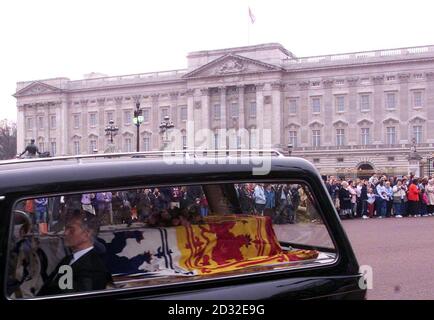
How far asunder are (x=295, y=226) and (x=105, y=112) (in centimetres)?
8679

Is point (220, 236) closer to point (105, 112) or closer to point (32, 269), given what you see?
point (32, 269)

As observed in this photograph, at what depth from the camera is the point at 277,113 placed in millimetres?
76750

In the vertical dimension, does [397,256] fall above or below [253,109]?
below

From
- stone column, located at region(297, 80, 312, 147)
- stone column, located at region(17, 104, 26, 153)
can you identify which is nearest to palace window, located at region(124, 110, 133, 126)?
stone column, located at region(17, 104, 26, 153)

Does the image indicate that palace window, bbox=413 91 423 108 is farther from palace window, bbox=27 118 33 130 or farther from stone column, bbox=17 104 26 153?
stone column, bbox=17 104 26 153

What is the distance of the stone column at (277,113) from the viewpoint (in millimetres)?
76625

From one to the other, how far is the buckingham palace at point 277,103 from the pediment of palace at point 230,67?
138mm

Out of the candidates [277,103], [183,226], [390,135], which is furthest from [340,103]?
[183,226]

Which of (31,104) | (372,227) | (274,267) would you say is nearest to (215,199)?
(274,267)

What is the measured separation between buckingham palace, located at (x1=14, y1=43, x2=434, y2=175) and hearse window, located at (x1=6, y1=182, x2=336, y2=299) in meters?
64.3

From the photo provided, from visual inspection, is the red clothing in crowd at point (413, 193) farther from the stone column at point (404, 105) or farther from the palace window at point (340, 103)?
the palace window at point (340, 103)

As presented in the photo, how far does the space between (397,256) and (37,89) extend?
85.2 meters

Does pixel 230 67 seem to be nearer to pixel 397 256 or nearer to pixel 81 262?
pixel 397 256

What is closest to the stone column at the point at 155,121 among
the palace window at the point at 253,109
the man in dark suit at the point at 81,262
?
the palace window at the point at 253,109
